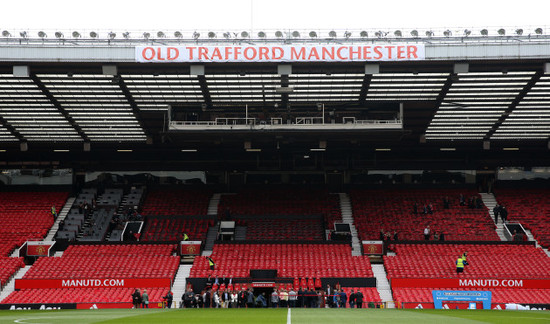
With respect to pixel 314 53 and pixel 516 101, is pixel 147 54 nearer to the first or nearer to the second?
pixel 314 53

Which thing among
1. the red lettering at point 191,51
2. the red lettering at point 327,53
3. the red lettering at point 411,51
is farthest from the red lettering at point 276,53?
the red lettering at point 411,51

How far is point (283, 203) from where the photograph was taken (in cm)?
4797

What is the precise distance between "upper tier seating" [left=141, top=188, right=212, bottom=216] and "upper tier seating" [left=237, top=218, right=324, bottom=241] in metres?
4.37

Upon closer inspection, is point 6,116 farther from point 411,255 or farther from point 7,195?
point 411,255

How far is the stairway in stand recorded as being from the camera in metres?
41.3

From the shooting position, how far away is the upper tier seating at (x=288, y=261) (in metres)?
35.6

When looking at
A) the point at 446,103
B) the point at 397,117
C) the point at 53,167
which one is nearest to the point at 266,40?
the point at 397,117

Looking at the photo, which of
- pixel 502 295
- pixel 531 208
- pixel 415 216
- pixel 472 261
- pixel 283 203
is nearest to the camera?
pixel 502 295

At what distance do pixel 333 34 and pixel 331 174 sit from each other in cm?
2148

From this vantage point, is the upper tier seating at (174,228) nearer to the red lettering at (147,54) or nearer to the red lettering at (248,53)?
the red lettering at (147,54)

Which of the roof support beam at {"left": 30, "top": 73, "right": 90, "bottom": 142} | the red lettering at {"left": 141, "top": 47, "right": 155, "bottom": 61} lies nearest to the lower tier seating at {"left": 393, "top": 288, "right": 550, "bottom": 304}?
the red lettering at {"left": 141, "top": 47, "right": 155, "bottom": 61}

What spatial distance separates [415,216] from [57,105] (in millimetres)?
25139

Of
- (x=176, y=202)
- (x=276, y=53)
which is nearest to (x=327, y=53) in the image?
(x=276, y=53)

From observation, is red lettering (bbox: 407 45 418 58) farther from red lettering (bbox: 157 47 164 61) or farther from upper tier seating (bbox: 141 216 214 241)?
upper tier seating (bbox: 141 216 214 241)
